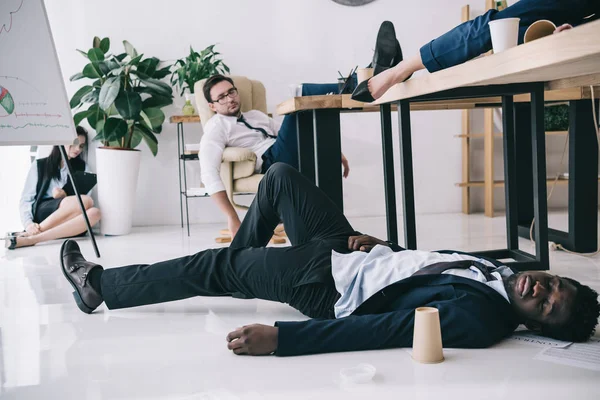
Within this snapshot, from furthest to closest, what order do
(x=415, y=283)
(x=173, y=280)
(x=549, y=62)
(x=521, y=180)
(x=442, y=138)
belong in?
(x=442, y=138) < (x=521, y=180) < (x=173, y=280) < (x=415, y=283) < (x=549, y=62)

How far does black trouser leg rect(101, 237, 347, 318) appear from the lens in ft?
5.79

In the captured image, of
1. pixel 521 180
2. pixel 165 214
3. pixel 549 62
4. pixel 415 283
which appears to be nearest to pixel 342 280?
pixel 415 283

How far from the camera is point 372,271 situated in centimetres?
170

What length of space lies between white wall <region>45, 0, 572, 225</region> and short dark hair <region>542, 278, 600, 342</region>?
10.8ft

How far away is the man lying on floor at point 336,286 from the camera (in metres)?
1.54

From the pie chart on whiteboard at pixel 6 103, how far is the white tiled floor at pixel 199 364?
81 centimetres

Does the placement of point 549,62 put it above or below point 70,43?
below

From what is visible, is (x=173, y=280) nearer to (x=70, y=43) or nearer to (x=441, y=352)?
(x=441, y=352)

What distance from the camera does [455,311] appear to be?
5.03 feet

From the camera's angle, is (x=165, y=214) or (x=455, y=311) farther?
(x=165, y=214)

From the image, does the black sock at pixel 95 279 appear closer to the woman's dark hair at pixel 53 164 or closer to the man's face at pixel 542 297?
the man's face at pixel 542 297

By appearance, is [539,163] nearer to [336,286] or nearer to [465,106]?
[465,106]

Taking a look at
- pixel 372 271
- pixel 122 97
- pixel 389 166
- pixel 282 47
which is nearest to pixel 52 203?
pixel 122 97

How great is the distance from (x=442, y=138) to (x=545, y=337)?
337cm
